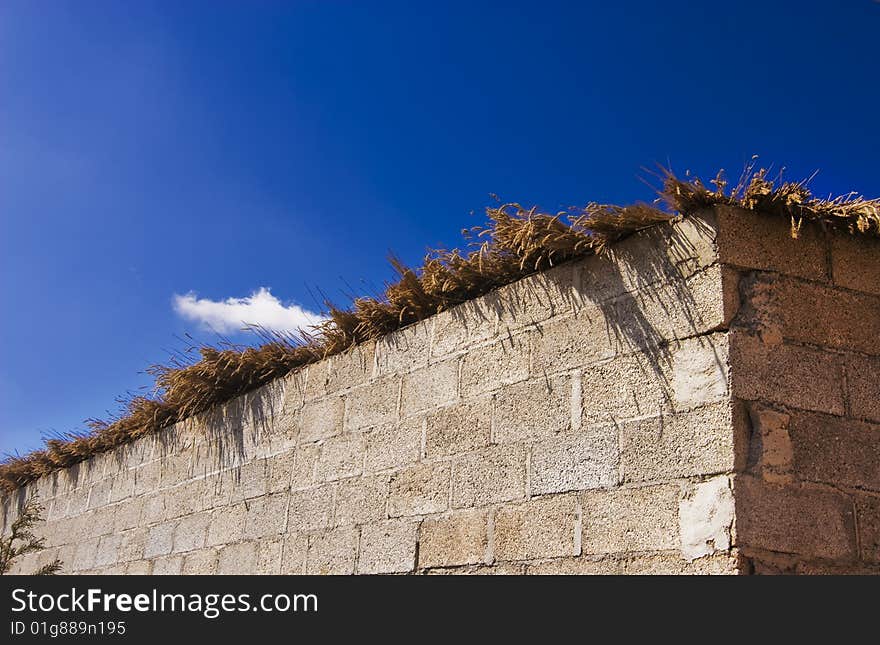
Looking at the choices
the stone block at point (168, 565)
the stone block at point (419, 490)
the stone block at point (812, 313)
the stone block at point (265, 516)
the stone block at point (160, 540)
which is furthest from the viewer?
the stone block at point (160, 540)

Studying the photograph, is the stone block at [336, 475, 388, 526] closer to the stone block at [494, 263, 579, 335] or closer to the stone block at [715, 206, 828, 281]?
the stone block at [494, 263, 579, 335]

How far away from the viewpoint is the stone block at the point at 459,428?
148 inches

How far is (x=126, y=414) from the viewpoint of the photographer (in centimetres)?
669

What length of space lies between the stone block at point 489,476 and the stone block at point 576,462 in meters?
0.08

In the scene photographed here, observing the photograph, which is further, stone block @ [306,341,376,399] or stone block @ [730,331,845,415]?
stone block @ [306,341,376,399]

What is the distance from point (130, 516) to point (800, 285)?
4729mm

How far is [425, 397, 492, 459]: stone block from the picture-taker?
12.3ft

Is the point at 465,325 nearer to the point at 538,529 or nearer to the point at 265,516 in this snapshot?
the point at 538,529

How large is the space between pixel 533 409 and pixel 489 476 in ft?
1.10

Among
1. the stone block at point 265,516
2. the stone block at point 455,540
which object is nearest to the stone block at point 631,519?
the stone block at point 455,540

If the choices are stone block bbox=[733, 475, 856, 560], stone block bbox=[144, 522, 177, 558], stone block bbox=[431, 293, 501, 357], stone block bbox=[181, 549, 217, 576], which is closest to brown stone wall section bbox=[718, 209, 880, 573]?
stone block bbox=[733, 475, 856, 560]

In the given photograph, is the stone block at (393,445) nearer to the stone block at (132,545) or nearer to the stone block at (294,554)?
the stone block at (294,554)
